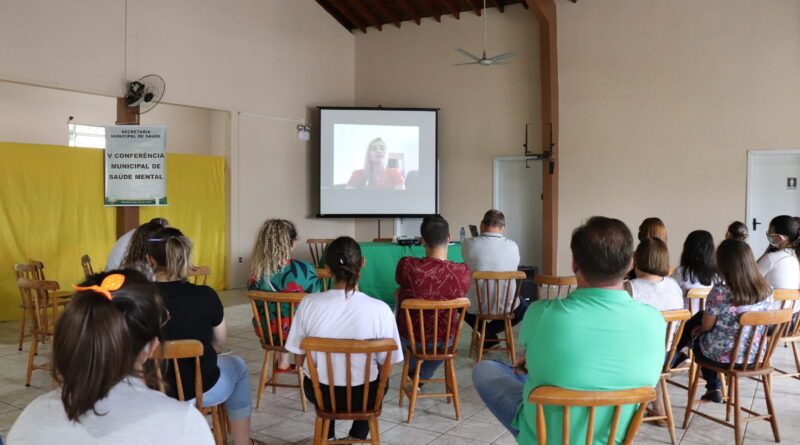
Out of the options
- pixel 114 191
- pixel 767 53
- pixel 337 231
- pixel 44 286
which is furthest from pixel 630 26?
pixel 44 286

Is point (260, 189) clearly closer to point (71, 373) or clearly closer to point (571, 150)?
point (571, 150)

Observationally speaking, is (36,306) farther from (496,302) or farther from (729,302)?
(729,302)

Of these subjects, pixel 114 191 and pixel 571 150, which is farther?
pixel 571 150

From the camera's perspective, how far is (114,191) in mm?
7270

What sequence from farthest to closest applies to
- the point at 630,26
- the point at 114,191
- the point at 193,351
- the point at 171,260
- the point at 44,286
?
the point at 630,26 → the point at 114,191 → the point at 44,286 → the point at 171,260 → the point at 193,351

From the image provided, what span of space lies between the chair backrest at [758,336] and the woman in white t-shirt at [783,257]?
698 millimetres

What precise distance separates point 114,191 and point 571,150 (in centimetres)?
595

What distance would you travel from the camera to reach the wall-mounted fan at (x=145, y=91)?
23.3ft

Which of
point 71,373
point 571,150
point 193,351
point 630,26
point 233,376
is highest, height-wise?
point 630,26

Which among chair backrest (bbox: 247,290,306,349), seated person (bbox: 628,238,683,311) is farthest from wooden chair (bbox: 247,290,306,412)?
seated person (bbox: 628,238,683,311)

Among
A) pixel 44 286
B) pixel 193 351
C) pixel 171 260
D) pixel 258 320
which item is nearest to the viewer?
pixel 193 351

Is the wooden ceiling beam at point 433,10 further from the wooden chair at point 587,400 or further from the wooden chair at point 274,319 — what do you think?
the wooden chair at point 587,400

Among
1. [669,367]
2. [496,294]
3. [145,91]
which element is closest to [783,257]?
[669,367]

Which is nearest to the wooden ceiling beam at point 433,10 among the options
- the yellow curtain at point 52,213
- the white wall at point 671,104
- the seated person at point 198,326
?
the white wall at point 671,104
